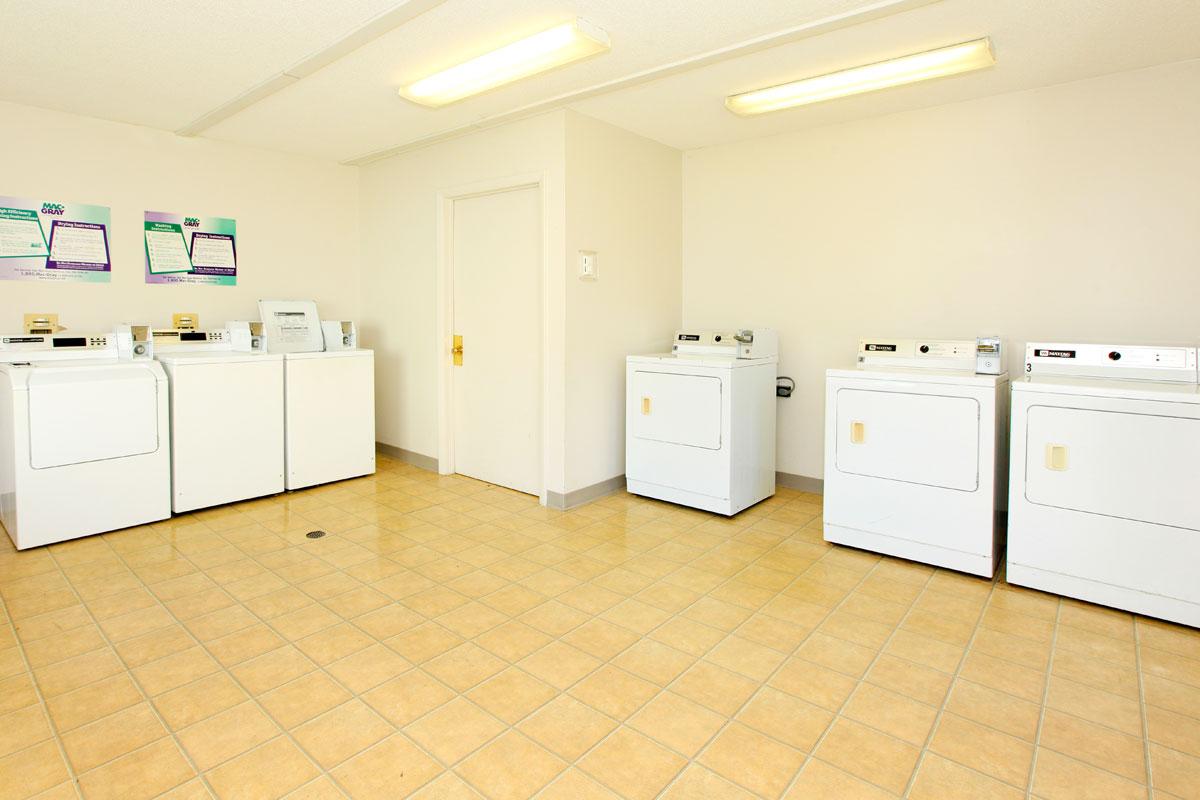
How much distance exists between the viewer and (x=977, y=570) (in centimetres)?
315

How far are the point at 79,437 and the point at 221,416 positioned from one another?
74 cm

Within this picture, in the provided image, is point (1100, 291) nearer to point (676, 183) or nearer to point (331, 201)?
point (676, 183)

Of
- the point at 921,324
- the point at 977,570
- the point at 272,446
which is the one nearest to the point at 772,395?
the point at 921,324

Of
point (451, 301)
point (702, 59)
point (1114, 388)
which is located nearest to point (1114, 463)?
point (1114, 388)

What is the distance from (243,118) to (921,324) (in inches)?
180

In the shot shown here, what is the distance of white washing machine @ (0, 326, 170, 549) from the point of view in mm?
3396

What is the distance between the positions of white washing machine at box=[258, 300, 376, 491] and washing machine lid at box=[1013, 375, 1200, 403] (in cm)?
414

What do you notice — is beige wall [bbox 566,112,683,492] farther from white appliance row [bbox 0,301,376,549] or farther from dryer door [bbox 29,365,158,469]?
dryer door [bbox 29,365,158,469]

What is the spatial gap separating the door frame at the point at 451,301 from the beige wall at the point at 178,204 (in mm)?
1268

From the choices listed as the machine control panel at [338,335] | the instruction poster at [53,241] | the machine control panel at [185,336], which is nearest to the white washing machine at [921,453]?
the machine control panel at [338,335]

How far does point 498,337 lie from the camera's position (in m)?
4.69

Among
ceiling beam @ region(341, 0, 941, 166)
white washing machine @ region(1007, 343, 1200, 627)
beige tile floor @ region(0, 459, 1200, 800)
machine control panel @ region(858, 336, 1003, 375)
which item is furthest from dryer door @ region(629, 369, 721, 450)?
ceiling beam @ region(341, 0, 941, 166)

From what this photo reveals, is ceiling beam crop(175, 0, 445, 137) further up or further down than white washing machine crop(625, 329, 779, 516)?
further up

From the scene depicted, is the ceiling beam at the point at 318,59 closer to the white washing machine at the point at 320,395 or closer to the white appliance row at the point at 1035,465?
the white washing machine at the point at 320,395
